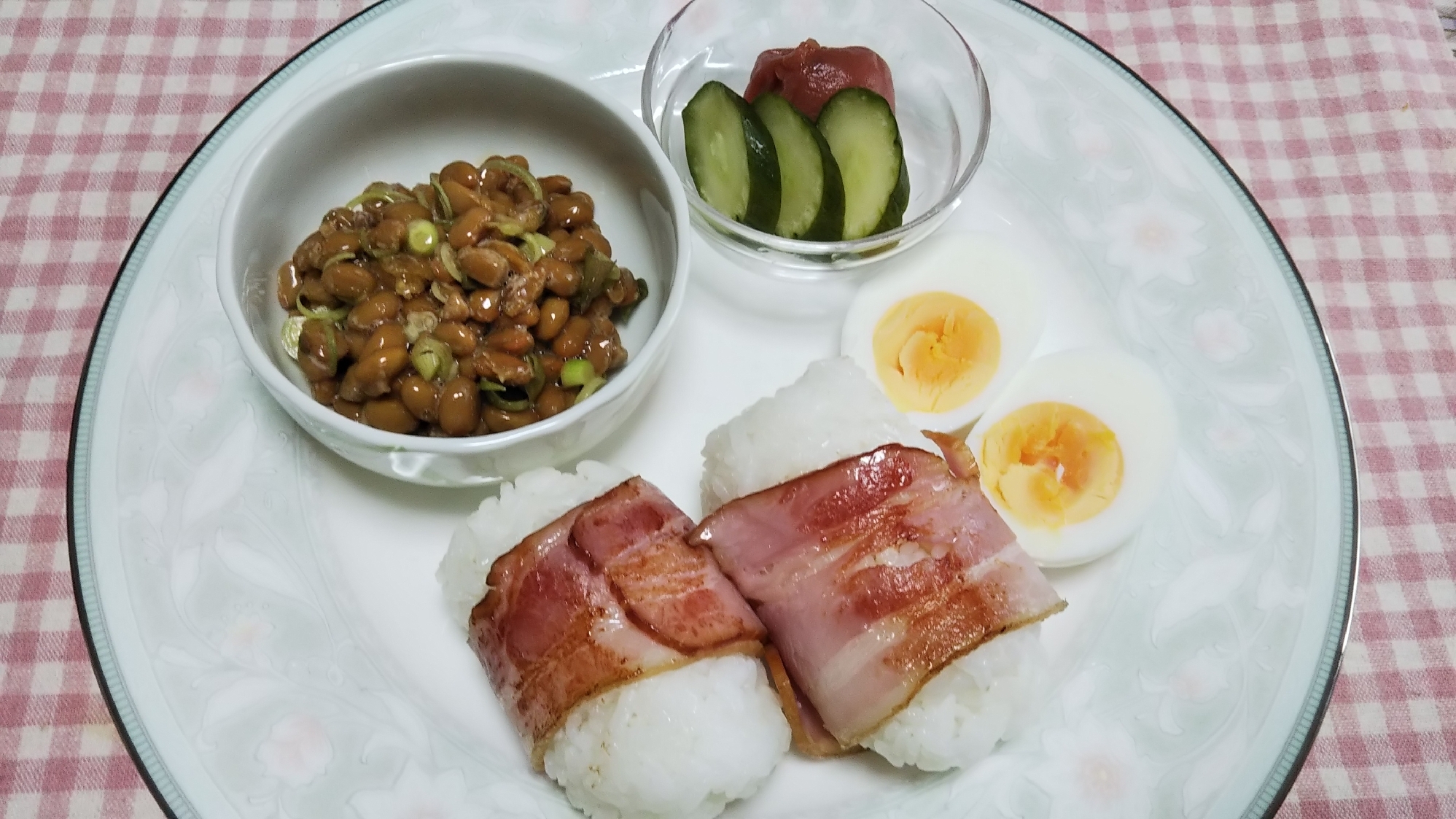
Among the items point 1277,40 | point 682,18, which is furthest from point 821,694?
point 1277,40

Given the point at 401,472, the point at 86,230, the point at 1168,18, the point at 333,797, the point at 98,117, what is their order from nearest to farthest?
1. the point at 333,797
2. the point at 401,472
3. the point at 86,230
4. the point at 98,117
5. the point at 1168,18

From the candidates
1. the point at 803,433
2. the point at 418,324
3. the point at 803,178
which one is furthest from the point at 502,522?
the point at 803,178

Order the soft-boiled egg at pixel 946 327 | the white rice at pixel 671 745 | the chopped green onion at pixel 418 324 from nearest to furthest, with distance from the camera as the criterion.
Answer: the white rice at pixel 671 745 → the chopped green onion at pixel 418 324 → the soft-boiled egg at pixel 946 327

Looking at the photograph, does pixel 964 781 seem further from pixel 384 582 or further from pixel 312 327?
pixel 312 327

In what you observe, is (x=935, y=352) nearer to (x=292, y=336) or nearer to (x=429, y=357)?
(x=429, y=357)

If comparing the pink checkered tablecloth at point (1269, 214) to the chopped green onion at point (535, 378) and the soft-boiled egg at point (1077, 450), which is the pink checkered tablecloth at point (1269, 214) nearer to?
the soft-boiled egg at point (1077, 450)

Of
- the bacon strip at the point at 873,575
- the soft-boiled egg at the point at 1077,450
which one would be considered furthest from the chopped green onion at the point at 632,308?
the soft-boiled egg at the point at 1077,450
